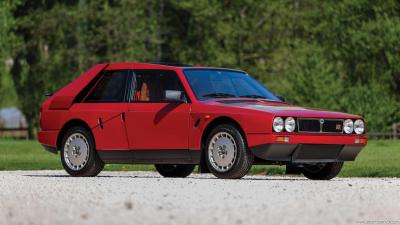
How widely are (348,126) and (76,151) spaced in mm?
4289

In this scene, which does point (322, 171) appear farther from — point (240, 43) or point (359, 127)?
point (240, 43)

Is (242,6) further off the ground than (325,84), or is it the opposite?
(242,6)

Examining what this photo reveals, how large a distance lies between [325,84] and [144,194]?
36929 millimetres

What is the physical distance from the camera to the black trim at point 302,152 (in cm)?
1567

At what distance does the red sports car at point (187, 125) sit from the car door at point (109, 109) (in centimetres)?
2

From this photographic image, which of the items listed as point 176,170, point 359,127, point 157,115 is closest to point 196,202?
point 157,115

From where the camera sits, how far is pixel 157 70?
17.5m

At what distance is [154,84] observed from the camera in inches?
687

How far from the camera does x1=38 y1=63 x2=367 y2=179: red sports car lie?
15.8m

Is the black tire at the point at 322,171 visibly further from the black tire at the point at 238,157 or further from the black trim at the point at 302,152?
the black tire at the point at 238,157

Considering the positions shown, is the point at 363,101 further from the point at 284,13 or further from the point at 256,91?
the point at 256,91

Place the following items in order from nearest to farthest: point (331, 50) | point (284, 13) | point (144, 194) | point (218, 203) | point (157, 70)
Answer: point (218, 203) < point (144, 194) < point (157, 70) < point (331, 50) < point (284, 13)

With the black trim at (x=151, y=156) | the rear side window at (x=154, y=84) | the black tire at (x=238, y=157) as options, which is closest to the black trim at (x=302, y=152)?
the black tire at (x=238, y=157)

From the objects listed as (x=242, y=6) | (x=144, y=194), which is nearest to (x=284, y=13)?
(x=242, y=6)
